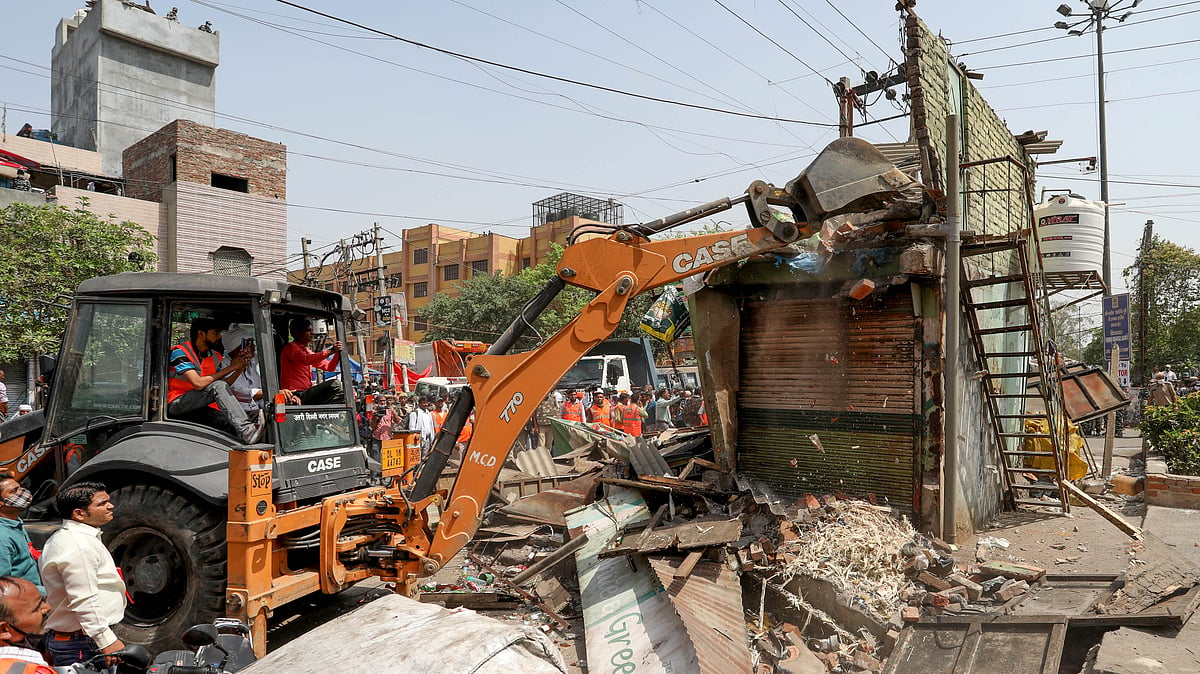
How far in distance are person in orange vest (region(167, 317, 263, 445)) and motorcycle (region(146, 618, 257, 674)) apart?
2339mm

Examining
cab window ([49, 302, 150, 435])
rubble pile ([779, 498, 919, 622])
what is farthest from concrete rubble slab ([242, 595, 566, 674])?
cab window ([49, 302, 150, 435])

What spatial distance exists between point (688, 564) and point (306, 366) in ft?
11.4

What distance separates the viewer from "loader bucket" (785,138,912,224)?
538cm

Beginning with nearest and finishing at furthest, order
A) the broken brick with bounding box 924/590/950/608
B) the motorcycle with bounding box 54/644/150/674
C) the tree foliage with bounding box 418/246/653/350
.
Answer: the motorcycle with bounding box 54/644/150/674, the broken brick with bounding box 924/590/950/608, the tree foliage with bounding box 418/246/653/350

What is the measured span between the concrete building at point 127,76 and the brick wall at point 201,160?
527cm

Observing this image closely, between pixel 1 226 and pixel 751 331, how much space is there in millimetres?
14444

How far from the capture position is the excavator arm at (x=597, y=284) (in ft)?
17.4

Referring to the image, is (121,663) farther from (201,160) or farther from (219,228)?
(201,160)

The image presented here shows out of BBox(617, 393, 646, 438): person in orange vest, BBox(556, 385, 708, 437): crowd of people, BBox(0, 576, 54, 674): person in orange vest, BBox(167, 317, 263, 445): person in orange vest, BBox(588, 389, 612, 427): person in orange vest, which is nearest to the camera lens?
BBox(0, 576, 54, 674): person in orange vest

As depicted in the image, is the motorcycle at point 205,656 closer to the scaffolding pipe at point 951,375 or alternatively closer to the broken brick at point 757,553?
the broken brick at point 757,553

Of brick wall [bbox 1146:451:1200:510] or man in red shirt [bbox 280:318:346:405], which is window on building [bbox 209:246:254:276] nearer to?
man in red shirt [bbox 280:318:346:405]

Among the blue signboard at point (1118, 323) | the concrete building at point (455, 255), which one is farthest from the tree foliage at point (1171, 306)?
the concrete building at point (455, 255)

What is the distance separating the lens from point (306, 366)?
596cm

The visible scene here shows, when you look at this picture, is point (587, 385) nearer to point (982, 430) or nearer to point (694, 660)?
point (982, 430)
